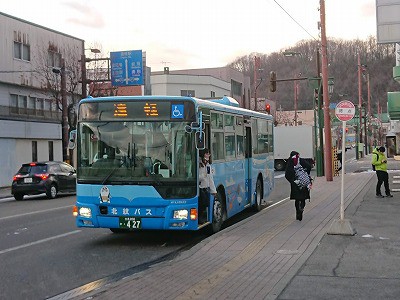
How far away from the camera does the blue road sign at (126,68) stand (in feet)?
104

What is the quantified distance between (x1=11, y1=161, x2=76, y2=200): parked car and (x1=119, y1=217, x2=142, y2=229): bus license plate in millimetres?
13134

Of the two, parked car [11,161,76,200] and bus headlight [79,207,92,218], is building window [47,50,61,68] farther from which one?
bus headlight [79,207,92,218]

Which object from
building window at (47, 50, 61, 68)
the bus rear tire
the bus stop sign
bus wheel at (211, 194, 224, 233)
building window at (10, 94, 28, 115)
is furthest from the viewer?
building window at (47, 50, 61, 68)

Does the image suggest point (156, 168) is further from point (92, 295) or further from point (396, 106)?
point (396, 106)

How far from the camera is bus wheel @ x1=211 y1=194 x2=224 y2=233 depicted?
11.0 metres

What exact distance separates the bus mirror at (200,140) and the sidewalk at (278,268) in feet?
5.73

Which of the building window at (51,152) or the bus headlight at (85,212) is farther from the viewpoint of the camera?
the building window at (51,152)

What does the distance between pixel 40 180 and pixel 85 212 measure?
42.2ft

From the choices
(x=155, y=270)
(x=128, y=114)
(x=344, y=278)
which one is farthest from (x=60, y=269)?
(x=344, y=278)

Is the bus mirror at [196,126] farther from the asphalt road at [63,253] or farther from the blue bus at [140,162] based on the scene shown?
→ the asphalt road at [63,253]

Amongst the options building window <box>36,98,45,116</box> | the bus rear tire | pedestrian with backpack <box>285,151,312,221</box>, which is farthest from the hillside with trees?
pedestrian with backpack <box>285,151,312,221</box>

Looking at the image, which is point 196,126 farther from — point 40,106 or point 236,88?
point 236,88

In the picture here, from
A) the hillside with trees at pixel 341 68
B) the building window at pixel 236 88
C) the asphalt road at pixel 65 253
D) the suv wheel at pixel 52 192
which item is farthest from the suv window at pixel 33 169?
the building window at pixel 236 88

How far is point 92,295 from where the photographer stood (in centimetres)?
638
